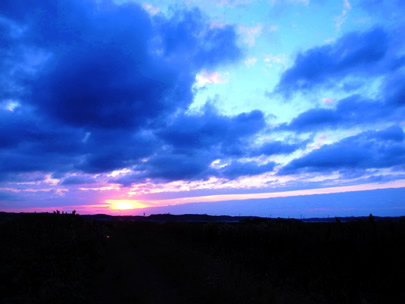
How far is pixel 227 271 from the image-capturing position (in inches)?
633

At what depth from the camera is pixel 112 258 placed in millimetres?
22594

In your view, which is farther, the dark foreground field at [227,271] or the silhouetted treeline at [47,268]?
the dark foreground field at [227,271]

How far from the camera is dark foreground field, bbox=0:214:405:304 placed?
1209 cm

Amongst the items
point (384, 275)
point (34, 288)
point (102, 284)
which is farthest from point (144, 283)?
point (384, 275)

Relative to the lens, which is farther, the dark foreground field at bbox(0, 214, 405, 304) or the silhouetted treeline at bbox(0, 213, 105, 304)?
the dark foreground field at bbox(0, 214, 405, 304)

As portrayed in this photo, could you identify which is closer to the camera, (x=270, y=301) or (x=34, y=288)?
(x=270, y=301)

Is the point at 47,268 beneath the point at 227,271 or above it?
above

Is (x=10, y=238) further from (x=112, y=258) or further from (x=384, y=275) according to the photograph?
(x=384, y=275)

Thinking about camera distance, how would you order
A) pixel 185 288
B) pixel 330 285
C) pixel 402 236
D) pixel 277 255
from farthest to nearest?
1. pixel 277 255
2. pixel 402 236
3. pixel 330 285
4. pixel 185 288

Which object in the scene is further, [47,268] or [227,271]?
[227,271]

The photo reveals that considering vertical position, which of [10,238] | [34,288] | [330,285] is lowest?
[330,285]

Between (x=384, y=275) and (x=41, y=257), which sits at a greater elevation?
(x=41, y=257)

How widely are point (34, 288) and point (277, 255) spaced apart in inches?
615

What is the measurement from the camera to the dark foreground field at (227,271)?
39.7ft
